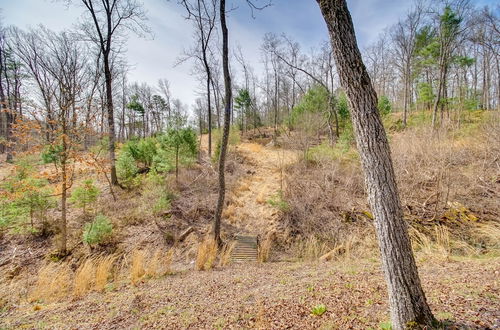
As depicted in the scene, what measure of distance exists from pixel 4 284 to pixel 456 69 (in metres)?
25.8

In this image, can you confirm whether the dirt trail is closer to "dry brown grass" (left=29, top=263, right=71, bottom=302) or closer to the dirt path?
the dirt path

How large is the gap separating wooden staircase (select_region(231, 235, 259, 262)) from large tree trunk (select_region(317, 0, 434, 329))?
4.13 metres

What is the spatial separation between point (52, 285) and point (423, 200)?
32.2ft

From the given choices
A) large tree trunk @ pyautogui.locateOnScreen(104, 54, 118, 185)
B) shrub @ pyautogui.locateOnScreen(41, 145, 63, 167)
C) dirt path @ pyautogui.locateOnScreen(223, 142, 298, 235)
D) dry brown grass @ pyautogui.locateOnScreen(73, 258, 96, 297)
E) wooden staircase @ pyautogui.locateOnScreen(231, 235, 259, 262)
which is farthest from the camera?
large tree trunk @ pyautogui.locateOnScreen(104, 54, 118, 185)

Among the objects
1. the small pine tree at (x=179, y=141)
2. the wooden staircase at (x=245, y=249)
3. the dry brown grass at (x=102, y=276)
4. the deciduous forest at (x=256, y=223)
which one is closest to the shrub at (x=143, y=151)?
the deciduous forest at (x=256, y=223)

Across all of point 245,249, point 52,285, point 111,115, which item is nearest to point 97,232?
point 52,285

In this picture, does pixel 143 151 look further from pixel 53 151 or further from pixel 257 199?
pixel 257 199

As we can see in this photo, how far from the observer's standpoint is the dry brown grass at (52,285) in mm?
3756

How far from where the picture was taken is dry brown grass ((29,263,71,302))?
3.76m

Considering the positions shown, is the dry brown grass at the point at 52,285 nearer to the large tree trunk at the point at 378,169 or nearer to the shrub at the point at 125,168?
the shrub at the point at 125,168

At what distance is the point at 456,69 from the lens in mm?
14891

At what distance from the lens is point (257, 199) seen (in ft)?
28.5

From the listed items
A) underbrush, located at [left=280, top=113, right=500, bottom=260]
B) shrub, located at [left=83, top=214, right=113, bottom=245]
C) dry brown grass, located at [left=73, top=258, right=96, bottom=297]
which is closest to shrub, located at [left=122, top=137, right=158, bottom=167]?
shrub, located at [left=83, top=214, right=113, bottom=245]

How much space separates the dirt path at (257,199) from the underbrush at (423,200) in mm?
716
